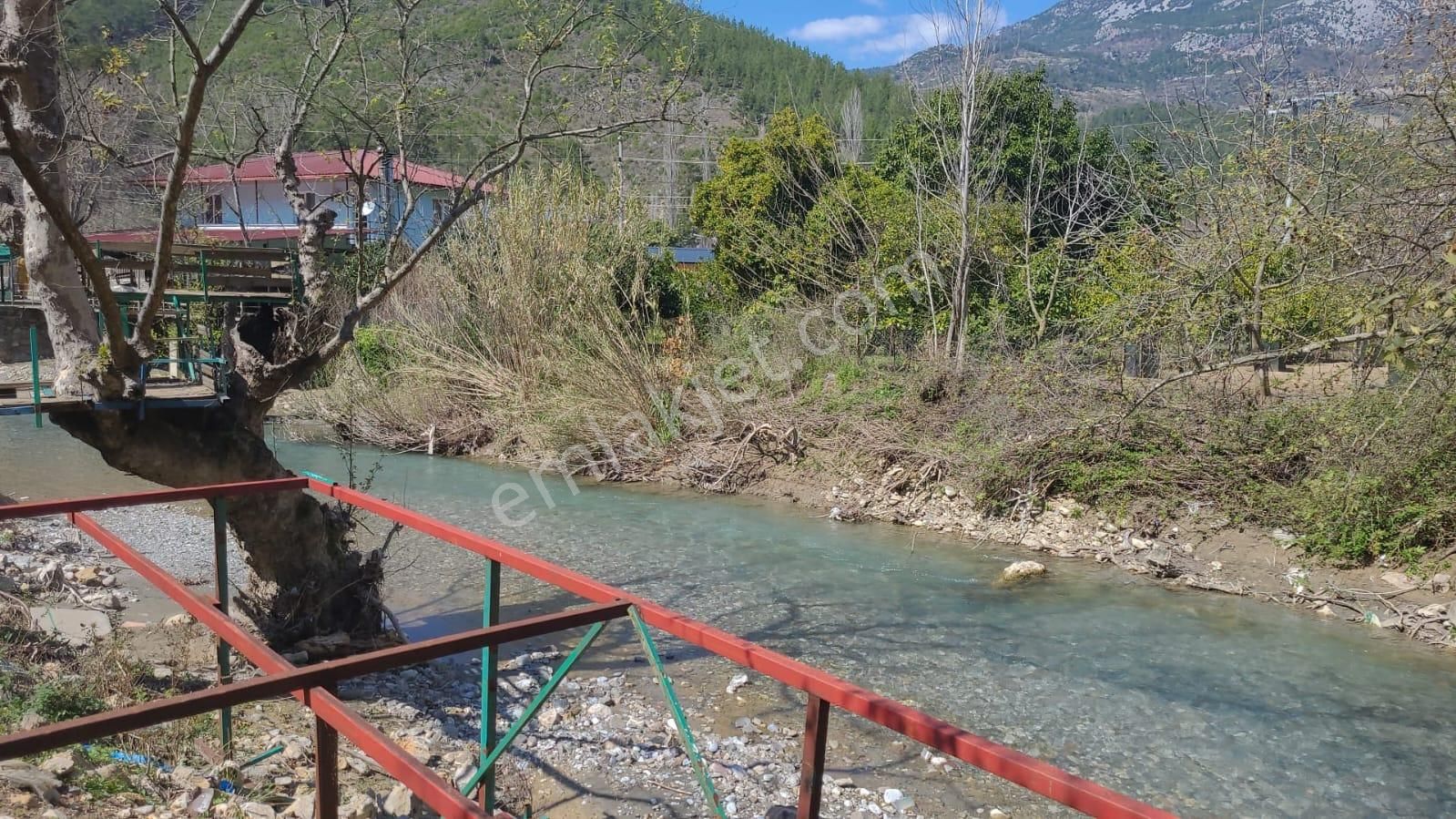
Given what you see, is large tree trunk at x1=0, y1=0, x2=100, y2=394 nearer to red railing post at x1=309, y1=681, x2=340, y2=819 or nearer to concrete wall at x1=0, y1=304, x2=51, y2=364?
concrete wall at x1=0, y1=304, x2=51, y2=364

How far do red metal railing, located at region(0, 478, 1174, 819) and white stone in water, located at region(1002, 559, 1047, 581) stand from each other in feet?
23.4

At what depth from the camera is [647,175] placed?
142 ft

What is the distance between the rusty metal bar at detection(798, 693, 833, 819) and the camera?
2.75 metres

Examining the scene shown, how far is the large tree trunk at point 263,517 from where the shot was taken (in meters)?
6.27

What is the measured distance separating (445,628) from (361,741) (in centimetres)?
614

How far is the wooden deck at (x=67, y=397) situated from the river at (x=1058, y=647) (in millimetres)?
2846

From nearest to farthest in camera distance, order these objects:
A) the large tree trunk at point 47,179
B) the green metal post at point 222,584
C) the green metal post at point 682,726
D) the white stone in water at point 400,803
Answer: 1. the green metal post at point 682,726
2. the white stone in water at point 400,803
3. the green metal post at point 222,584
4. the large tree trunk at point 47,179

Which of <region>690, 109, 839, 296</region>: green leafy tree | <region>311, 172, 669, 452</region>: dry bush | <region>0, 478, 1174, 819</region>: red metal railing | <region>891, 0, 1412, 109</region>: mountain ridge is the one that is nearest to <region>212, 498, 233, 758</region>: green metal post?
<region>0, 478, 1174, 819</region>: red metal railing

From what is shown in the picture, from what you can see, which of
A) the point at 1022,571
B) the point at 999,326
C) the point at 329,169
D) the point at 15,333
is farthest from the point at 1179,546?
the point at 329,169

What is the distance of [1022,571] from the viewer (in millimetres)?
10039

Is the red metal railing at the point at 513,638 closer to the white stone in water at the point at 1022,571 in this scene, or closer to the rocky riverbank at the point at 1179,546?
the white stone in water at the point at 1022,571

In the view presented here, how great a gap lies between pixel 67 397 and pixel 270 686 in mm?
4237

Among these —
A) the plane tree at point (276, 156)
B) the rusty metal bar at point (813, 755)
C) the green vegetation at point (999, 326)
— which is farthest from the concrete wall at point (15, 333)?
the rusty metal bar at point (813, 755)

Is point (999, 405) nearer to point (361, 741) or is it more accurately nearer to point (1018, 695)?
point (1018, 695)
